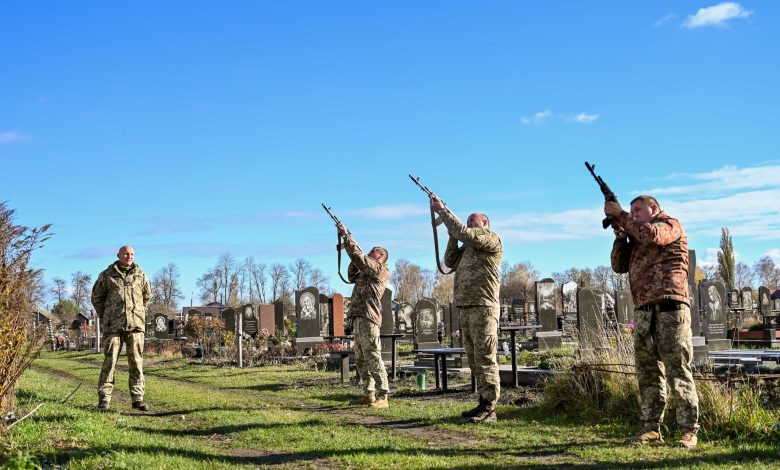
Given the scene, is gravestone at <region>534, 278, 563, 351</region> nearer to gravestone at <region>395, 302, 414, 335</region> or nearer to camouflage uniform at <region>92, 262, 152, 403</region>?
gravestone at <region>395, 302, 414, 335</region>

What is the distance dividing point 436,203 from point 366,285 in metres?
1.89

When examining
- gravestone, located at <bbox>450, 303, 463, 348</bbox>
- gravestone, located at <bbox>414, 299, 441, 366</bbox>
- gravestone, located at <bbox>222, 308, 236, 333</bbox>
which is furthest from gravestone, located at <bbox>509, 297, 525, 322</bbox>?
gravestone, located at <bbox>222, 308, 236, 333</bbox>

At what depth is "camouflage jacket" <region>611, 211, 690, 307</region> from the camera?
6.09 m

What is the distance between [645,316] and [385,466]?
8.21 feet

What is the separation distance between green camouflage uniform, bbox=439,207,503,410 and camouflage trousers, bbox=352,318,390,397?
1.52 metres

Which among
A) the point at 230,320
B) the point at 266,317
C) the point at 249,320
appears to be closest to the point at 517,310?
the point at 266,317

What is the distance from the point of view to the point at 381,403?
9062mm

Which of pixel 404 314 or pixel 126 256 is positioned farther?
pixel 404 314

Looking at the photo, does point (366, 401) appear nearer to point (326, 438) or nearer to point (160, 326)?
point (326, 438)

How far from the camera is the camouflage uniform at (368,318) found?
9047 mm

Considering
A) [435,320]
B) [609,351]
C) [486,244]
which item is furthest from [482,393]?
→ [435,320]

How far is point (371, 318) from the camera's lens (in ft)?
30.0

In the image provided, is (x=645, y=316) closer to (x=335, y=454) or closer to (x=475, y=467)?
(x=475, y=467)

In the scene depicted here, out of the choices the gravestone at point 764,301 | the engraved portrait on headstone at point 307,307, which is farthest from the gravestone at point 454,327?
the gravestone at point 764,301
